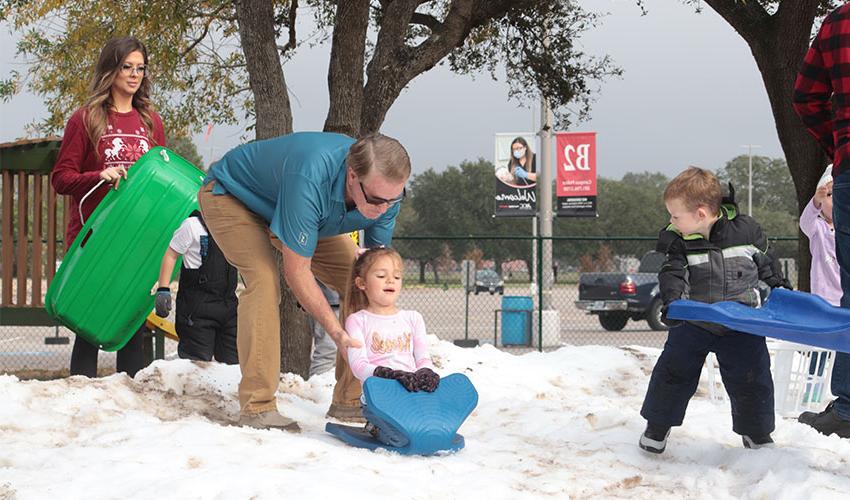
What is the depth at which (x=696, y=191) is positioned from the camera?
4129 millimetres

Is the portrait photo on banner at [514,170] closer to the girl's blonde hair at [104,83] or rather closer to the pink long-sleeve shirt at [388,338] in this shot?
the girl's blonde hair at [104,83]

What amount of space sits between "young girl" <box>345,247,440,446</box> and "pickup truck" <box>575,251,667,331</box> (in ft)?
45.1

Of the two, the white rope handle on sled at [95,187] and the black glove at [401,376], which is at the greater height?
the white rope handle on sled at [95,187]

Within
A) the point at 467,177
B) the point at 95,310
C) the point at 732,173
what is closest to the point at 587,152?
the point at 95,310

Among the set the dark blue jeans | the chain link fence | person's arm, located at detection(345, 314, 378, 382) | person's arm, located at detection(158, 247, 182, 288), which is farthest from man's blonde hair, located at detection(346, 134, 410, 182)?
the chain link fence

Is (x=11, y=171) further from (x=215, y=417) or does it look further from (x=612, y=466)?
(x=612, y=466)

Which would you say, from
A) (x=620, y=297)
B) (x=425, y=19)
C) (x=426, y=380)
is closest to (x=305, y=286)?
→ (x=426, y=380)

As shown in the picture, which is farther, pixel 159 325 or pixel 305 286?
pixel 159 325

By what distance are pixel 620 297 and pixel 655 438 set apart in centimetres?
1436

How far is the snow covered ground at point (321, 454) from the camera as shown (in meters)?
3.44

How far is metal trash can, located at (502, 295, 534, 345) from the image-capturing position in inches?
549

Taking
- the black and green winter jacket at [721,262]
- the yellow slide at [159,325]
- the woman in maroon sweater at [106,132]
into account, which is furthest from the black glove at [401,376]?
the yellow slide at [159,325]

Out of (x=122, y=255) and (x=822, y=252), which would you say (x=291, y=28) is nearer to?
(x=122, y=255)

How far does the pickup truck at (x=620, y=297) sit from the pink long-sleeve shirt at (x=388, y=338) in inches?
542
